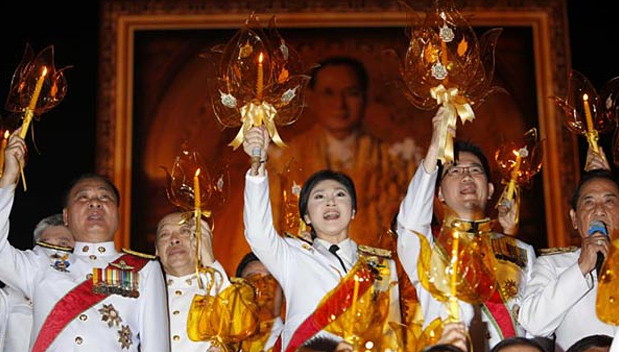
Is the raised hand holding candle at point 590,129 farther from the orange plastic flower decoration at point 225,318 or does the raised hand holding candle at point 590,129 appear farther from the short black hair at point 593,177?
the orange plastic flower decoration at point 225,318

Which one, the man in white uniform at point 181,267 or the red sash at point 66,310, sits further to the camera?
the man in white uniform at point 181,267

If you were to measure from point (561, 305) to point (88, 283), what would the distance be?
1806 mm

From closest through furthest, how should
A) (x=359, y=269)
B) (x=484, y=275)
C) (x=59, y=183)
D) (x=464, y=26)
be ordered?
(x=484, y=275) → (x=359, y=269) → (x=464, y=26) → (x=59, y=183)

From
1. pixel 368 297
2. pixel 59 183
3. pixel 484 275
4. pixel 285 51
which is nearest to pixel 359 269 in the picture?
pixel 368 297

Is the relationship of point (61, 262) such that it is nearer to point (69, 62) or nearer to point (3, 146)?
point (3, 146)

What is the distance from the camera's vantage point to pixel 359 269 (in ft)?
13.1

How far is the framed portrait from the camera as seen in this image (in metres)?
7.37

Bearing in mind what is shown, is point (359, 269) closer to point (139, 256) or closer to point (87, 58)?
point (139, 256)

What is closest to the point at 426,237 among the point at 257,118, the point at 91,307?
the point at 257,118

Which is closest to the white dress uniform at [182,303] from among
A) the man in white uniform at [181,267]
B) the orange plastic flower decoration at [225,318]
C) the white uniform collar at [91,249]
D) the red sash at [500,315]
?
the man in white uniform at [181,267]

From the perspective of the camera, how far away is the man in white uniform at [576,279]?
404 centimetres

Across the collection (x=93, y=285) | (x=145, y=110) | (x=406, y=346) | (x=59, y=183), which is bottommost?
(x=406, y=346)

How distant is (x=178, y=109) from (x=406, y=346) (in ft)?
12.6

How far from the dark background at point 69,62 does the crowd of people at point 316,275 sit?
2.34 meters
